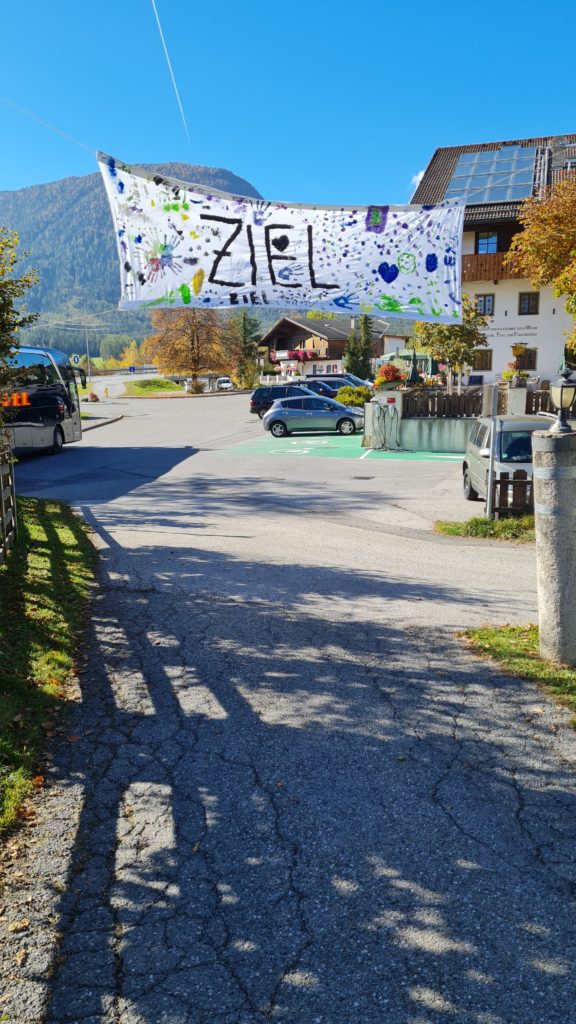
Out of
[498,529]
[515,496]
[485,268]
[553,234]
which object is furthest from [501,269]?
[498,529]

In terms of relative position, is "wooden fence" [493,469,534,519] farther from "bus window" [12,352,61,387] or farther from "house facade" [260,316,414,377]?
"house facade" [260,316,414,377]

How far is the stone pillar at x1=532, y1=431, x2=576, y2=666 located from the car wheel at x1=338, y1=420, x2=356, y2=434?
23.5m

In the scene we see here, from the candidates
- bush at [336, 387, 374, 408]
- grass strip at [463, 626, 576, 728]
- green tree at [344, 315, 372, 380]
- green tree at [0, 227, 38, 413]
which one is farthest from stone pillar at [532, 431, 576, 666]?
green tree at [344, 315, 372, 380]

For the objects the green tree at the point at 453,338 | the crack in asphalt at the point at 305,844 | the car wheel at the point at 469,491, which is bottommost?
the crack in asphalt at the point at 305,844

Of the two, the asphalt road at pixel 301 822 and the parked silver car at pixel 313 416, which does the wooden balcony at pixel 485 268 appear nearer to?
the parked silver car at pixel 313 416

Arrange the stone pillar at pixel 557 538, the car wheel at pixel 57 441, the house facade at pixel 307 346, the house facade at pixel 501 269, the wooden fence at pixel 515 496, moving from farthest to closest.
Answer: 1. the house facade at pixel 307 346
2. the house facade at pixel 501 269
3. the car wheel at pixel 57 441
4. the wooden fence at pixel 515 496
5. the stone pillar at pixel 557 538

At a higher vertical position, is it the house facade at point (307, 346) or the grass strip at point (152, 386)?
the house facade at point (307, 346)

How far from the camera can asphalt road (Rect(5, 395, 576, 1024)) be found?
2.98 metres

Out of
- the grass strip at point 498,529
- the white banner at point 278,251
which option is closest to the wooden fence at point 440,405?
the grass strip at point 498,529

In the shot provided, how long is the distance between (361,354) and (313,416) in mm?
46001

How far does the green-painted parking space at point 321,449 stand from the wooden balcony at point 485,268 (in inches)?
548

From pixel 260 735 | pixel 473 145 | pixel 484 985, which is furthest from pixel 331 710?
pixel 473 145

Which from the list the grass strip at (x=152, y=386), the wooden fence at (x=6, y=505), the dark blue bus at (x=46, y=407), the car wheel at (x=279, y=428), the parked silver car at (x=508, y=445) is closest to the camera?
the wooden fence at (x=6, y=505)

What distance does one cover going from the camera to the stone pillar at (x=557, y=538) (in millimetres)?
5914
